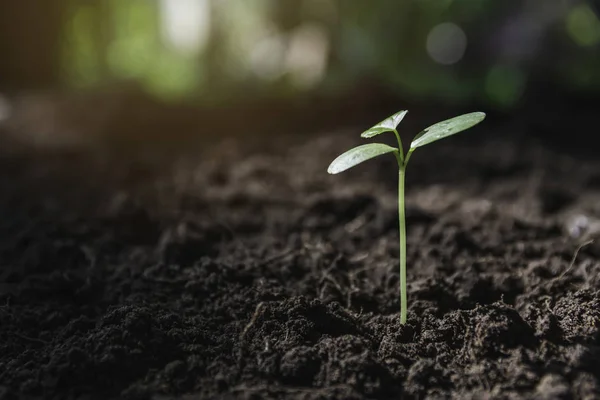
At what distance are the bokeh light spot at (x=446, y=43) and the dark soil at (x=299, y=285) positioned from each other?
2.18 meters

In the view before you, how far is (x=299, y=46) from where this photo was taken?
5.91 m

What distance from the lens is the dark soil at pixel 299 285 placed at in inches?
51.0

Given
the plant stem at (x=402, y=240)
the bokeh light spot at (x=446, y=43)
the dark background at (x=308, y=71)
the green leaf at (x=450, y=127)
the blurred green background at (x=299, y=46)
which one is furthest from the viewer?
the bokeh light spot at (x=446, y=43)

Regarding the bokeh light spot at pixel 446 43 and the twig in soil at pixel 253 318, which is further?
the bokeh light spot at pixel 446 43

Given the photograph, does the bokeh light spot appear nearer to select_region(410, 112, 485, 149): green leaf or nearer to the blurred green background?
the blurred green background

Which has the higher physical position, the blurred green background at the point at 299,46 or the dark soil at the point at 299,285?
the blurred green background at the point at 299,46

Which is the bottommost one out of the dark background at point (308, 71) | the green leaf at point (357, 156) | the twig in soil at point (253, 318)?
the twig in soil at point (253, 318)

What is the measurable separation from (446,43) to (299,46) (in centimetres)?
155

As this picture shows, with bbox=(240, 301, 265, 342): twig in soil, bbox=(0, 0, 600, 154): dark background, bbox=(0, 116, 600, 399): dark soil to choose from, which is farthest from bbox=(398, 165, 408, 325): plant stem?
bbox=(0, 0, 600, 154): dark background

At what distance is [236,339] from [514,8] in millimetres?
4014

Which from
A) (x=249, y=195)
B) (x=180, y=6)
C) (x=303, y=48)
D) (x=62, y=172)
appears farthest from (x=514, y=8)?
(x=180, y=6)

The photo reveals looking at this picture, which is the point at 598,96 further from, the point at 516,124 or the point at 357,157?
the point at 357,157

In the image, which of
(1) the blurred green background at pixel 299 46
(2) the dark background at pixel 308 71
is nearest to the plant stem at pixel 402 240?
(2) the dark background at pixel 308 71

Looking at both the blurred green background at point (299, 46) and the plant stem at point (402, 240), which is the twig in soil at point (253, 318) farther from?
the blurred green background at point (299, 46)
